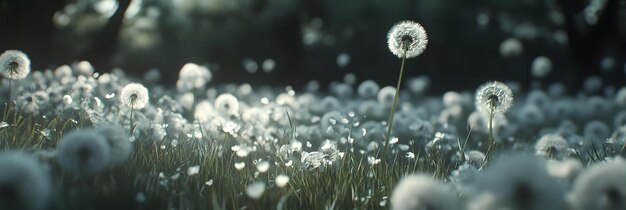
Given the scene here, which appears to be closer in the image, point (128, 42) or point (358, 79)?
point (358, 79)

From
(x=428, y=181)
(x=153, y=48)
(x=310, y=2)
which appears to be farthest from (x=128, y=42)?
(x=428, y=181)

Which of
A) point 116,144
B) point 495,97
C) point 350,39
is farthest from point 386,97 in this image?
point 350,39

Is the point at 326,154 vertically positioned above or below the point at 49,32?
below

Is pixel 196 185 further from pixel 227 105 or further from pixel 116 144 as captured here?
pixel 227 105

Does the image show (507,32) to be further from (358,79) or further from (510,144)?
→ (510,144)

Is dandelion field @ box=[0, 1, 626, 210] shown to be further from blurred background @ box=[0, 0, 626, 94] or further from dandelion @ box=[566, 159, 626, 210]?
blurred background @ box=[0, 0, 626, 94]

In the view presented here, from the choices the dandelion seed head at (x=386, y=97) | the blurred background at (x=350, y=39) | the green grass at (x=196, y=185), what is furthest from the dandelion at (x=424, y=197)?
the blurred background at (x=350, y=39)
